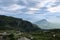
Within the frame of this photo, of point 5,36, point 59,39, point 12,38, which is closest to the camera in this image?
point 12,38

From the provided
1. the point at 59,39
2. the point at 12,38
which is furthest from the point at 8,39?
the point at 59,39

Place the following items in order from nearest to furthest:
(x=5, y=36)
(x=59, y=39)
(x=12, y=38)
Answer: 1. (x=12, y=38)
2. (x=5, y=36)
3. (x=59, y=39)

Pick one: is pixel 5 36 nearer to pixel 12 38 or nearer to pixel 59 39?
pixel 12 38

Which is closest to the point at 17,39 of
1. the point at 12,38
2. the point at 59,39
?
the point at 12,38

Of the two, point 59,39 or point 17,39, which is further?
point 59,39

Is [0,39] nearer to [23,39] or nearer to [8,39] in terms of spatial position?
[8,39]

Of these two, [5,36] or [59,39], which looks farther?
[59,39]

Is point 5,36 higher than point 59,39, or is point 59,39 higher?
point 5,36

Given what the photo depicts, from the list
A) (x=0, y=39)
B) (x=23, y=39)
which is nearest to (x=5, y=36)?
(x=0, y=39)
